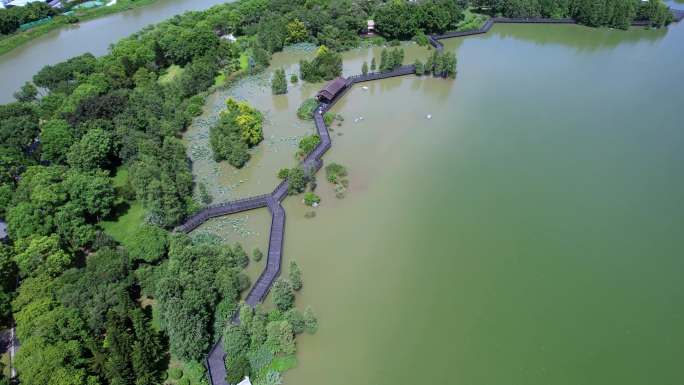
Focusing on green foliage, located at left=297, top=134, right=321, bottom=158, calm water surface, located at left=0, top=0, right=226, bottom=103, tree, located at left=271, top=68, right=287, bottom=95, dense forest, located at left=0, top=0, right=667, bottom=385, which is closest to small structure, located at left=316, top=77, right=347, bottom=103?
dense forest, located at left=0, top=0, right=667, bottom=385

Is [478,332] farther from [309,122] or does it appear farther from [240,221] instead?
[309,122]

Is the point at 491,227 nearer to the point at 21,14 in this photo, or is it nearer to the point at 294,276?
the point at 294,276

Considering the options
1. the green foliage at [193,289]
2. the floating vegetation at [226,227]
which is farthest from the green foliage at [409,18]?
the green foliage at [193,289]

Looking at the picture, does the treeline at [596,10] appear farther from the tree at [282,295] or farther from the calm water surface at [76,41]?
the tree at [282,295]

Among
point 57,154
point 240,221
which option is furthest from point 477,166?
point 57,154

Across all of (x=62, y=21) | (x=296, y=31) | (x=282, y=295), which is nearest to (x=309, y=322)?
(x=282, y=295)

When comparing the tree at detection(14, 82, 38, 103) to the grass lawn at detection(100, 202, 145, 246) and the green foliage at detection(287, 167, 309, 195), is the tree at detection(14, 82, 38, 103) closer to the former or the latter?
the grass lawn at detection(100, 202, 145, 246)

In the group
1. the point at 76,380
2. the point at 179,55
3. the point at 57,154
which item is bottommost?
the point at 76,380
